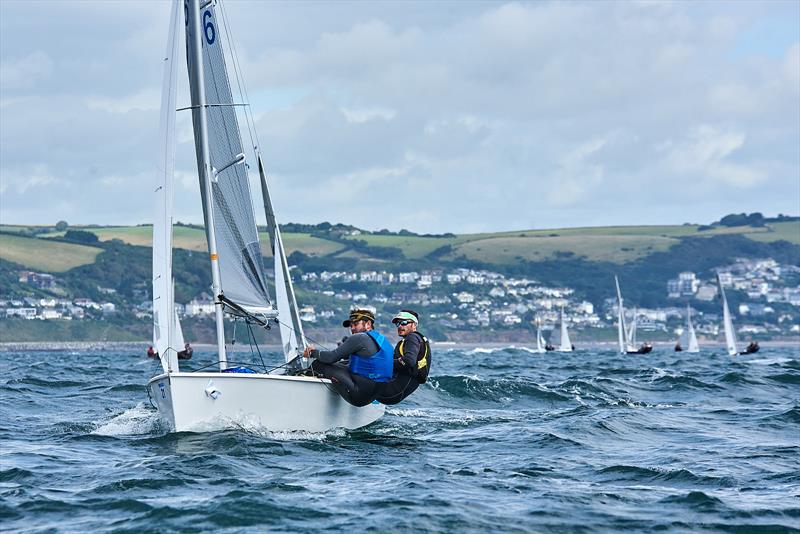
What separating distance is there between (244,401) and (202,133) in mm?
4473

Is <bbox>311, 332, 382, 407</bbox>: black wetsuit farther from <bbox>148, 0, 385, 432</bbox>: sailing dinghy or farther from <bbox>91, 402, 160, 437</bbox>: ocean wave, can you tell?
<bbox>91, 402, 160, 437</bbox>: ocean wave

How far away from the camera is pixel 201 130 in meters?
19.6

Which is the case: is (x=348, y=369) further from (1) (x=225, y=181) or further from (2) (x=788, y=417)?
(2) (x=788, y=417)

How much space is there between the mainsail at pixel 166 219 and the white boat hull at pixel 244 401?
684 mm

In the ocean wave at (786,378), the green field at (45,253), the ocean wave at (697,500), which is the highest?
the green field at (45,253)

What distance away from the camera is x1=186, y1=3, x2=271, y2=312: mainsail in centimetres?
1986

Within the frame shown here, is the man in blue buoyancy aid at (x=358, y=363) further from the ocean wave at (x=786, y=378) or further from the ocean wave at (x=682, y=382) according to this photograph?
the ocean wave at (x=786, y=378)

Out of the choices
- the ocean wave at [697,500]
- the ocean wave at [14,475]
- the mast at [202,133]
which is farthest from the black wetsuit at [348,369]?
the ocean wave at [697,500]

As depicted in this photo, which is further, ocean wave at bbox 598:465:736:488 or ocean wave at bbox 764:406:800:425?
ocean wave at bbox 764:406:800:425

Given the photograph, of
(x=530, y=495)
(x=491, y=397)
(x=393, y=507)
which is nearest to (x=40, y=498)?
(x=393, y=507)

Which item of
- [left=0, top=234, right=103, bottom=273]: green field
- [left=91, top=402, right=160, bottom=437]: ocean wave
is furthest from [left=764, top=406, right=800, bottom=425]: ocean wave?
[left=0, top=234, right=103, bottom=273]: green field

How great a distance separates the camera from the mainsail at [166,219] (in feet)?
60.7

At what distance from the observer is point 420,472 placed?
52.3 ft

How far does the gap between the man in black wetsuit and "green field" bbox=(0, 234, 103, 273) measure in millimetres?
165418
